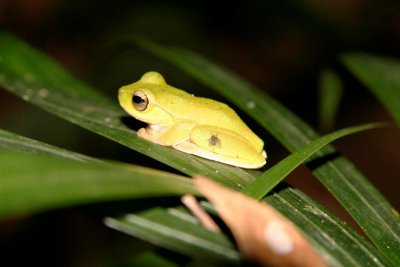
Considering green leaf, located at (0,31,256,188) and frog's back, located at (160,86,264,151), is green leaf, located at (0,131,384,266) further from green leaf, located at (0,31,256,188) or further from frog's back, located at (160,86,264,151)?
frog's back, located at (160,86,264,151)

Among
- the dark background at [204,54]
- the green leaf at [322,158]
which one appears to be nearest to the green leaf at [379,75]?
the green leaf at [322,158]

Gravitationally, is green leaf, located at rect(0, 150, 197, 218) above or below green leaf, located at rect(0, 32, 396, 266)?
below

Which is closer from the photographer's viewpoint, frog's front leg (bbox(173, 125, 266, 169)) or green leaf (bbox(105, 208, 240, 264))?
green leaf (bbox(105, 208, 240, 264))

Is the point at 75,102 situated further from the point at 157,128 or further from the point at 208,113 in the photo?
the point at 208,113

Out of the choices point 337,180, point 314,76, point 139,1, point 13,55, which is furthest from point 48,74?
point 314,76

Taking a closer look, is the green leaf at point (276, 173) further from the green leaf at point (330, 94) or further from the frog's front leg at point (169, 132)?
the green leaf at point (330, 94)

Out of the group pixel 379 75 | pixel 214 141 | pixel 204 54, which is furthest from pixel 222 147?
pixel 204 54

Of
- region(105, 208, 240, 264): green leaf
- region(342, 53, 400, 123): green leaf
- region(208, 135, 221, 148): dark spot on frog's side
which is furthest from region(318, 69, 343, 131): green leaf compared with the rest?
region(105, 208, 240, 264): green leaf
